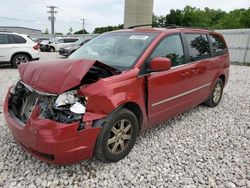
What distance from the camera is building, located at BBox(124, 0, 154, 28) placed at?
22.4 m

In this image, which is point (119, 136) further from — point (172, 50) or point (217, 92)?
point (217, 92)

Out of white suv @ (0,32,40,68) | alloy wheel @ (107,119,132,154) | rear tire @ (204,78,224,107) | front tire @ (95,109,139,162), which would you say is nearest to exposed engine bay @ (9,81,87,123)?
front tire @ (95,109,139,162)

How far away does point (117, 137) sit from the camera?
3.09 m

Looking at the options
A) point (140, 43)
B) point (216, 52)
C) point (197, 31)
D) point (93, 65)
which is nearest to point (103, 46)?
point (140, 43)

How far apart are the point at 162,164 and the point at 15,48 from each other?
9378 mm

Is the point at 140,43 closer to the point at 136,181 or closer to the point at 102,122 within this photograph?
the point at 102,122

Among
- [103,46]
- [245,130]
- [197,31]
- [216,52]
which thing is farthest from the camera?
[216,52]

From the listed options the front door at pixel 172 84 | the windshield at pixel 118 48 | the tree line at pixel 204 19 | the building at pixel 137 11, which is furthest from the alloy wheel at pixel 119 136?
the tree line at pixel 204 19

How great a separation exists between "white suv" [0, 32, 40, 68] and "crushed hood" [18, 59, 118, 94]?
8.44 metres

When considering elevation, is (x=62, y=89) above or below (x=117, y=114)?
above

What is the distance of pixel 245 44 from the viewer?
15.1 meters

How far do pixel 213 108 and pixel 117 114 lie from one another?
336 centimetres

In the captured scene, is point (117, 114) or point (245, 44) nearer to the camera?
point (117, 114)

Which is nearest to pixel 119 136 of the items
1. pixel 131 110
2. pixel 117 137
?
pixel 117 137
